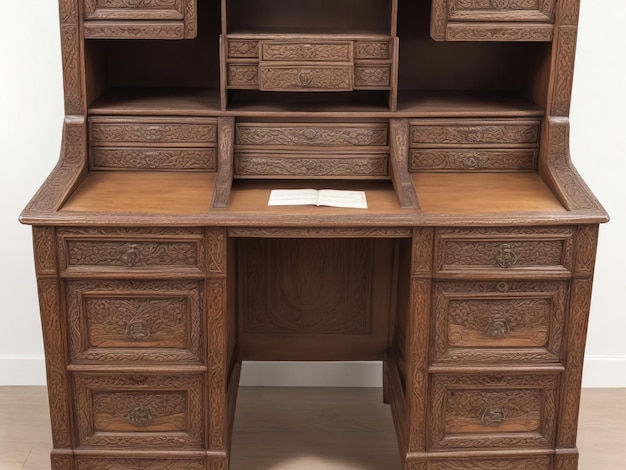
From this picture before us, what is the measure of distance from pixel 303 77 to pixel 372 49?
0.75 ft

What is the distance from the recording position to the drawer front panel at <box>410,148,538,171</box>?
123 inches

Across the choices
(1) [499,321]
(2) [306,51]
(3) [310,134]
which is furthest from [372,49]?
(1) [499,321]

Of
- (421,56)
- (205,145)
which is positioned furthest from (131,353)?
(421,56)

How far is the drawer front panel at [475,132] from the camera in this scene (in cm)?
309

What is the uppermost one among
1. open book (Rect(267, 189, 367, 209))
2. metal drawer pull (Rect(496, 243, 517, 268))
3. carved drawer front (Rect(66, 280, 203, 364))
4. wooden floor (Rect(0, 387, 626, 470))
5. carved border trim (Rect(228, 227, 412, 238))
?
open book (Rect(267, 189, 367, 209))

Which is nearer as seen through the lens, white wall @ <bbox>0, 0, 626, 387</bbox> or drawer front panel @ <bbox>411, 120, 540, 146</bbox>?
drawer front panel @ <bbox>411, 120, 540, 146</bbox>

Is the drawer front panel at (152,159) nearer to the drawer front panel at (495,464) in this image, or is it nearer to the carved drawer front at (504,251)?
the carved drawer front at (504,251)

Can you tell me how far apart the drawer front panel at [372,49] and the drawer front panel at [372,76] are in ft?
0.11

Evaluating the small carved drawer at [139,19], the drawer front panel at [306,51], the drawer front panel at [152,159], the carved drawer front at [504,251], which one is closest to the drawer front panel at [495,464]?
→ the carved drawer front at [504,251]

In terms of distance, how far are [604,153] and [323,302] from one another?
1.18 m

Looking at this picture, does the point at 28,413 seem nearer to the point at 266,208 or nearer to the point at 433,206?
the point at 266,208

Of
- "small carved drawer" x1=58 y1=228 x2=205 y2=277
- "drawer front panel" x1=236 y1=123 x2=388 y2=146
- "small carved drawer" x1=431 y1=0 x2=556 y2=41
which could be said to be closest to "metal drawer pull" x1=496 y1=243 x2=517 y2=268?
"drawer front panel" x1=236 y1=123 x2=388 y2=146

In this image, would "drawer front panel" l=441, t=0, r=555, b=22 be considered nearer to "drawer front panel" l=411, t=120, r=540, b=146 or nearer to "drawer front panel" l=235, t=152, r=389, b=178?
"drawer front panel" l=411, t=120, r=540, b=146

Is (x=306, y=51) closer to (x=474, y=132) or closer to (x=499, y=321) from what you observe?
(x=474, y=132)
